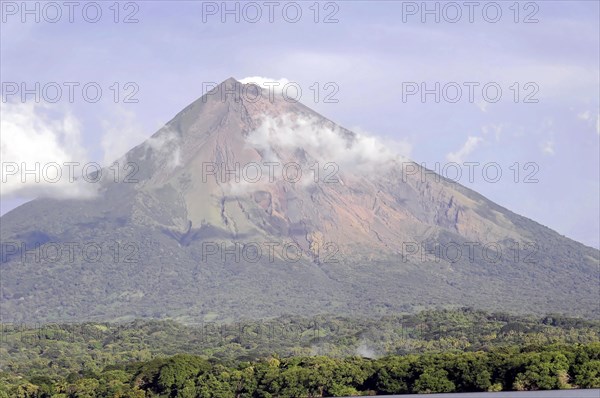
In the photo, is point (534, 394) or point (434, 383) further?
point (434, 383)

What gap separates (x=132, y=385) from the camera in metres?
133

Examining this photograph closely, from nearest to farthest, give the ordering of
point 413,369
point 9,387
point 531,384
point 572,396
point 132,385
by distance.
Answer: point 572,396, point 531,384, point 413,369, point 132,385, point 9,387

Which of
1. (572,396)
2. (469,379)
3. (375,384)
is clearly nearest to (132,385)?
(375,384)

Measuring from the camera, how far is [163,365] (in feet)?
444

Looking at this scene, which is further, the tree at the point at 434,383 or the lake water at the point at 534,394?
the tree at the point at 434,383

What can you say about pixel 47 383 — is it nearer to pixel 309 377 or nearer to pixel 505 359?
pixel 309 377

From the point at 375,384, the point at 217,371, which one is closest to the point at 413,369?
the point at 375,384

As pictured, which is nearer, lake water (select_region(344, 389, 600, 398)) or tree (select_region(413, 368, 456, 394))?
lake water (select_region(344, 389, 600, 398))

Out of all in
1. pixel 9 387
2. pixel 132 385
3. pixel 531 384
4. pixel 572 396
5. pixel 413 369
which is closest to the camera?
pixel 572 396

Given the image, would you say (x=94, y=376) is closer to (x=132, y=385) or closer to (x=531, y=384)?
(x=132, y=385)

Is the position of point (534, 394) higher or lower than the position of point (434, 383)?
higher

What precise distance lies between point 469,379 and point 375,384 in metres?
11.1

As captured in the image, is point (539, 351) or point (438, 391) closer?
point (438, 391)

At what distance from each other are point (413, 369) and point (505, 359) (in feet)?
29.2
